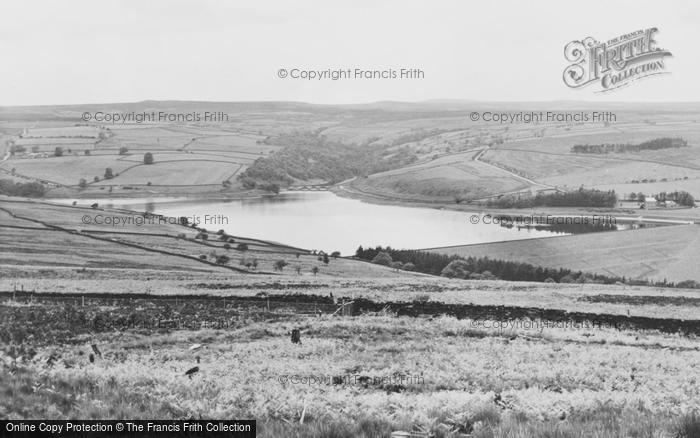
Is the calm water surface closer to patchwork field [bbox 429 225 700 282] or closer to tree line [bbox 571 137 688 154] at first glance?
patchwork field [bbox 429 225 700 282]

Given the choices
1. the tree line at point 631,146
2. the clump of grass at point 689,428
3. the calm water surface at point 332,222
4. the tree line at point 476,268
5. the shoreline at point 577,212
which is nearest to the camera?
the clump of grass at point 689,428

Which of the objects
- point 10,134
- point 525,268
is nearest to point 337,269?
point 525,268

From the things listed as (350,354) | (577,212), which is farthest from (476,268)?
(350,354)

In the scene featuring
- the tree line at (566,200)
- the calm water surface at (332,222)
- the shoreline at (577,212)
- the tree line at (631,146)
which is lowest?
the calm water surface at (332,222)

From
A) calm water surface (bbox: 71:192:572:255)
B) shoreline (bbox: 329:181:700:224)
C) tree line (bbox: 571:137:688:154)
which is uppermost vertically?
tree line (bbox: 571:137:688:154)

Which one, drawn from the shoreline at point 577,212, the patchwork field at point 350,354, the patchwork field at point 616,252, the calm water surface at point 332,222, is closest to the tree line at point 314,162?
the calm water surface at point 332,222

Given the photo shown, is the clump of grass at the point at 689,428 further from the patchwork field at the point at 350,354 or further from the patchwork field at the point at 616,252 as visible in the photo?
the patchwork field at the point at 616,252

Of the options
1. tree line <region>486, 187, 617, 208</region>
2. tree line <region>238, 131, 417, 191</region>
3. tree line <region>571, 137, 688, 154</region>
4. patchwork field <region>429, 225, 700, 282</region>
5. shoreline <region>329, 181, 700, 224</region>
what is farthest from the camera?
tree line <region>238, 131, 417, 191</region>

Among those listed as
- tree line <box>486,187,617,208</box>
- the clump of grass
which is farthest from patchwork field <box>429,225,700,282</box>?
the clump of grass

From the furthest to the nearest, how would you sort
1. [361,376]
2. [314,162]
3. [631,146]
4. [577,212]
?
1. [314,162]
2. [631,146]
3. [577,212]
4. [361,376]

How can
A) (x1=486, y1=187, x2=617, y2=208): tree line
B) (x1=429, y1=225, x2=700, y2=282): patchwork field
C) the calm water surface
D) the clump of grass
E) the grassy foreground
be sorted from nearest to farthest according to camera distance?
the clump of grass < the grassy foreground < (x1=429, y1=225, x2=700, y2=282): patchwork field < the calm water surface < (x1=486, y1=187, x2=617, y2=208): tree line

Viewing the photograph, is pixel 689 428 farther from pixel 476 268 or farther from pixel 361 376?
pixel 476 268
